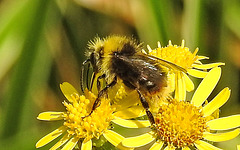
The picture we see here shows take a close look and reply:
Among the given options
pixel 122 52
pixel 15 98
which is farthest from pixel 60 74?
pixel 122 52

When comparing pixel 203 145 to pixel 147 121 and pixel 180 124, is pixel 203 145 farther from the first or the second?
pixel 147 121

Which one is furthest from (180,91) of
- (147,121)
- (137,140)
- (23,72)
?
(23,72)

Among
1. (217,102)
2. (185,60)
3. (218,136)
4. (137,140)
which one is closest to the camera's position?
(137,140)

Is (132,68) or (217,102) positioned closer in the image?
(132,68)

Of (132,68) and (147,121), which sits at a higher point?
(132,68)

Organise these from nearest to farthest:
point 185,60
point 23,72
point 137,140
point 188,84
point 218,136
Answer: point 137,140, point 218,136, point 188,84, point 185,60, point 23,72

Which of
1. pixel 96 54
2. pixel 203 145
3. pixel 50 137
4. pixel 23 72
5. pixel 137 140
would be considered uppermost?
pixel 23 72

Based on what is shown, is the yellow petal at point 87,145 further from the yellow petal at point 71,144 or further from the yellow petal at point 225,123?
the yellow petal at point 225,123

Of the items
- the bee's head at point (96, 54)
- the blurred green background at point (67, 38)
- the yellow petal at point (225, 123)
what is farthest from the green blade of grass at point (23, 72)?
the yellow petal at point (225, 123)
